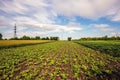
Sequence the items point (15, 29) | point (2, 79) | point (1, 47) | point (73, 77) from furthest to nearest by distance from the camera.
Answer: point (15, 29), point (1, 47), point (73, 77), point (2, 79)

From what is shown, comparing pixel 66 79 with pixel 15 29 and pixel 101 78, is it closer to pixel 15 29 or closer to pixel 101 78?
pixel 101 78

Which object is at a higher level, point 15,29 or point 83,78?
point 15,29

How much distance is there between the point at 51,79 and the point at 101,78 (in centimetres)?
258

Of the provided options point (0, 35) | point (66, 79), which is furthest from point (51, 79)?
point (0, 35)

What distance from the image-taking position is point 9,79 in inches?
211

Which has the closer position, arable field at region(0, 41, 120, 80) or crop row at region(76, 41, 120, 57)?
arable field at region(0, 41, 120, 80)

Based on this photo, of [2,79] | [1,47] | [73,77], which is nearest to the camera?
[2,79]

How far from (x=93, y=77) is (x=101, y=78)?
0.40m

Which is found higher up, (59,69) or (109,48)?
(109,48)

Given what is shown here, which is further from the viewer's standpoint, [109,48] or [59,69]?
[109,48]

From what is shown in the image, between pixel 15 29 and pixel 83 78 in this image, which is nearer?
pixel 83 78

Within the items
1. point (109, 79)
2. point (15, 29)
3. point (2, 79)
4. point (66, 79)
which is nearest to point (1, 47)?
point (2, 79)

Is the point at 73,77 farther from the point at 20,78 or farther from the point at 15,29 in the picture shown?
the point at 15,29

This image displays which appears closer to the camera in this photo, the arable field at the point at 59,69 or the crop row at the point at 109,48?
the arable field at the point at 59,69
